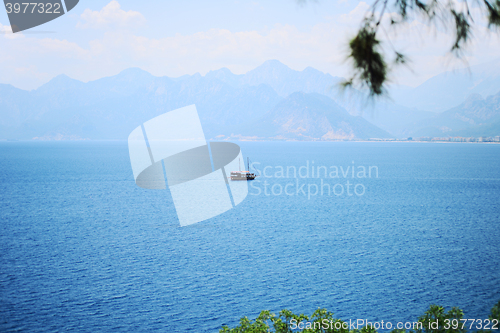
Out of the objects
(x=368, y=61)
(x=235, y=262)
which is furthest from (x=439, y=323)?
(x=235, y=262)

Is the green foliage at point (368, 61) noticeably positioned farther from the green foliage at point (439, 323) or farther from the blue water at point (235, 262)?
the blue water at point (235, 262)

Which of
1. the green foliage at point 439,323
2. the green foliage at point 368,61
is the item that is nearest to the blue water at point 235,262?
the green foliage at point 439,323

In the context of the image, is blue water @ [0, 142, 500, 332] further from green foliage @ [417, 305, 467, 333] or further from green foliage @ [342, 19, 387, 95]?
green foliage @ [342, 19, 387, 95]


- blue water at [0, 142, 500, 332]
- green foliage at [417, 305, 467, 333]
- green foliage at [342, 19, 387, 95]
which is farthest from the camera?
blue water at [0, 142, 500, 332]

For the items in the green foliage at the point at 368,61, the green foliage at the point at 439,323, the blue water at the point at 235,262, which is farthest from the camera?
the blue water at the point at 235,262

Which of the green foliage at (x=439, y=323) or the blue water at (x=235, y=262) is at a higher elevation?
the green foliage at (x=439, y=323)

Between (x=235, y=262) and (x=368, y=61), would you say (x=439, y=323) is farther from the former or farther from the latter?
(x=235, y=262)

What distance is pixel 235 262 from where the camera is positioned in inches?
1209

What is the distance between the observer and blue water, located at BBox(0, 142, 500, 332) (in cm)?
2245

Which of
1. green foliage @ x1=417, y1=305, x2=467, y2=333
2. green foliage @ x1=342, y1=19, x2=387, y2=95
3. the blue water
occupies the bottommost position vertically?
the blue water

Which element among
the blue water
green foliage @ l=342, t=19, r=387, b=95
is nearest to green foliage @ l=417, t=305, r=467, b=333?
green foliage @ l=342, t=19, r=387, b=95

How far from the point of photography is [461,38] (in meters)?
6.60

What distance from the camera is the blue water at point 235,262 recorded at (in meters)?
22.5

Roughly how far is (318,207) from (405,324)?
3347cm
